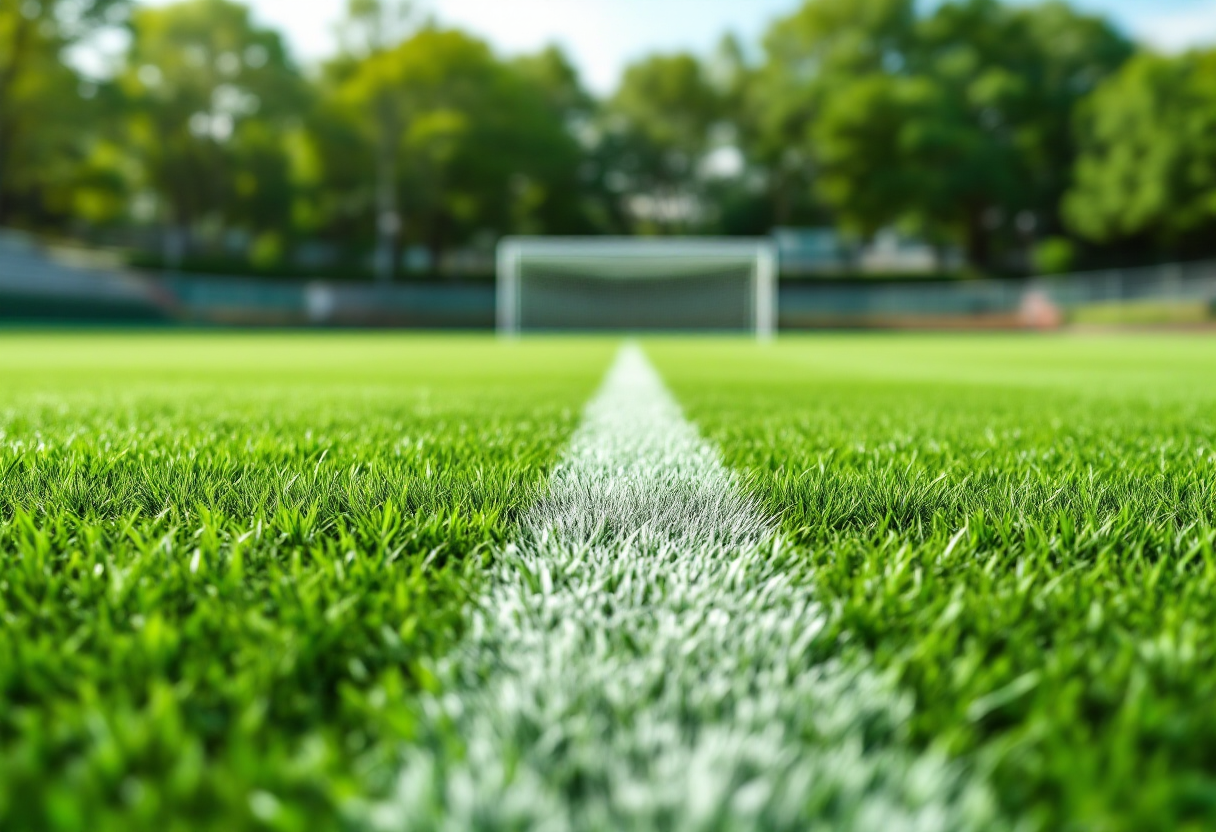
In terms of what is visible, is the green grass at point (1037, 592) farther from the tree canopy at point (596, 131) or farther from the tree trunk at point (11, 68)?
the tree trunk at point (11, 68)

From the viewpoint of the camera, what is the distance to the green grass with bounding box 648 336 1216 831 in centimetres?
65

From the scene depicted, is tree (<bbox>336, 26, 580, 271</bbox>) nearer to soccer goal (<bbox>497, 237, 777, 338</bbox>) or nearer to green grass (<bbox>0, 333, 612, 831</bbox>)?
soccer goal (<bbox>497, 237, 777, 338</bbox>)

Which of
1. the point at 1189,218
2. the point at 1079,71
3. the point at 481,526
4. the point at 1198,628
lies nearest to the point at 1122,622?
the point at 1198,628

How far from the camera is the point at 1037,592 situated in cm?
106

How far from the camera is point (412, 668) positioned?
0.84 metres

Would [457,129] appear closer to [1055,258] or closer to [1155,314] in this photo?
[1055,258]

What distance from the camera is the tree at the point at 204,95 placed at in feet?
132

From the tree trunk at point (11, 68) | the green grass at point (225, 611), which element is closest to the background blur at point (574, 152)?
the tree trunk at point (11, 68)

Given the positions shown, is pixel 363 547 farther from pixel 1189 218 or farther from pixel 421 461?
pixel 1189 218

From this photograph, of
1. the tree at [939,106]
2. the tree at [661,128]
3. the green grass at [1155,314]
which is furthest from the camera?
the tree at [661,128]

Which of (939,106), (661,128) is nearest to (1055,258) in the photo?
(939,106)

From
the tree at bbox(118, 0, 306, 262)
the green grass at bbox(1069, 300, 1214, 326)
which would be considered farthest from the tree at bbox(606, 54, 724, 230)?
the green grass at bbox(1069, 300, 1214, 326)

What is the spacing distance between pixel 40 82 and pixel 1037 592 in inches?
1648

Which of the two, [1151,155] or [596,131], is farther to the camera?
[596,131]
